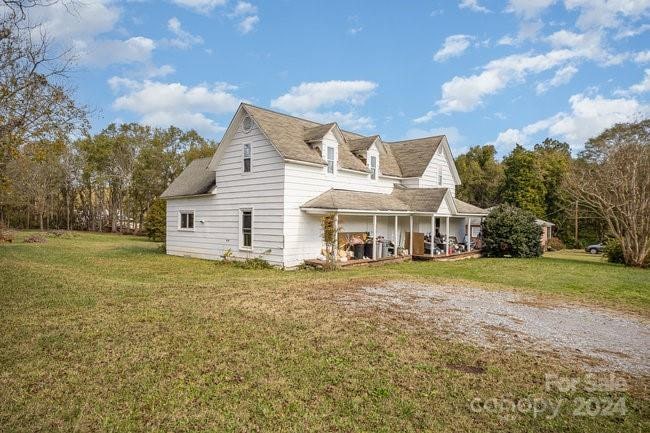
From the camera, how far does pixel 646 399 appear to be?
4703mm

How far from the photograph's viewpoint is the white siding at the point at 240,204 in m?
16.7

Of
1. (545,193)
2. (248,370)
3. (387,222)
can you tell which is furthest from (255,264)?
(545,193)

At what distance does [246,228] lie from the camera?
18.2m

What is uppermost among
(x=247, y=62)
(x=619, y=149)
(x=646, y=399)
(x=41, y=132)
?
(x=247, y=62)

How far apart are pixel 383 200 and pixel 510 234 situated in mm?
9813

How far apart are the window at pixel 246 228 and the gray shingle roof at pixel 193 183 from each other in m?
3.18

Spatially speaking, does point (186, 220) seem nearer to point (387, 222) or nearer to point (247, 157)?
point (247, 157)

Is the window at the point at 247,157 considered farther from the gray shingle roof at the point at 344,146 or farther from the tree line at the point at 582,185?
the tree line at the point at 582,185

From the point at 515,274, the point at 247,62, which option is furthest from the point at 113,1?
the point at 515,274

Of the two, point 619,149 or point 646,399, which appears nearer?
point 646,399

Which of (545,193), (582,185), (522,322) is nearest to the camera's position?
(522,322)

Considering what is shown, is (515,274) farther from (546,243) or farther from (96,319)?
(546,243)

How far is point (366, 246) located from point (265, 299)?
9.76 m

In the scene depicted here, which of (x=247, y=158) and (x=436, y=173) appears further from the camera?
(x=436, y=173)
